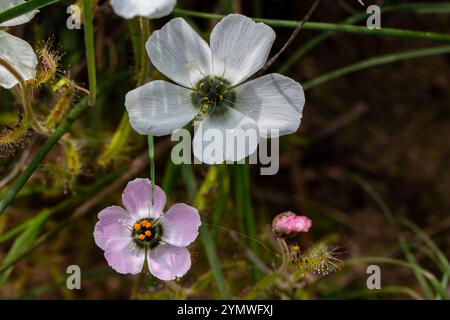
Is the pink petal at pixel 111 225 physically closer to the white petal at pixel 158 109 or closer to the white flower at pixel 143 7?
the white petal at pixel 158 109

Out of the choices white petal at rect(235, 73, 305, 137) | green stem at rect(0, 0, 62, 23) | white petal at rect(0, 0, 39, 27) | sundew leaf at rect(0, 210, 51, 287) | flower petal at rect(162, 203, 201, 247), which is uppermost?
white petal at rect(0, 0, 39, 27)

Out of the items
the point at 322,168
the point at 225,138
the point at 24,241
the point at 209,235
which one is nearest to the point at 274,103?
the point at 225,138

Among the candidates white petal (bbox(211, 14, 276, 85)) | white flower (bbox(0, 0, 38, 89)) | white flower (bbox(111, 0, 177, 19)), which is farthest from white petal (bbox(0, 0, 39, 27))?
white petal (bbox(211, 14, 276, 85))

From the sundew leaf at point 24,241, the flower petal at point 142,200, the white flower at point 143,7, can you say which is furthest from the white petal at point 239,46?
the sundew leaf at point 24,241

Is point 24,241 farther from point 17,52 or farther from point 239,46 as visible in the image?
point 239,46

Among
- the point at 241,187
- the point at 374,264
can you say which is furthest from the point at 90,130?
the point at 374,264

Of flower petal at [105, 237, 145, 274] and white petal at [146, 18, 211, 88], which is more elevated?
white petal at [146, 18, 211, 88]

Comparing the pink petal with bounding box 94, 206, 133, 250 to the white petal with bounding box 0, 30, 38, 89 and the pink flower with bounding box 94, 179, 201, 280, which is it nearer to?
the pink flower with bounding box 94, 179, 201, 280
